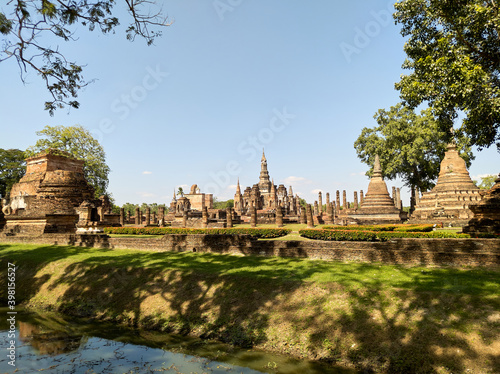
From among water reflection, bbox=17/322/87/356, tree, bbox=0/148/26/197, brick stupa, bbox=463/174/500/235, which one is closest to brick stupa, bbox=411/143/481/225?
brick stupa, bbox=463/174/500/235

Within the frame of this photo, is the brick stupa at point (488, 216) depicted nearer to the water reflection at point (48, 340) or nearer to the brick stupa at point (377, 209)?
the water reflection at point (48, 340)

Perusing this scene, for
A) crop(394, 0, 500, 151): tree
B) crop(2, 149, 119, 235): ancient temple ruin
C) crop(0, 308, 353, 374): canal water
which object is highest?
crop(394, 0, 500, 151): tree

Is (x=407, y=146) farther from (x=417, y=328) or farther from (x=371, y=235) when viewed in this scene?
(x=417, y=328)

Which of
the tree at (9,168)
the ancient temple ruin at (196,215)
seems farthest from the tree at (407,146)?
the tree at (9,168)

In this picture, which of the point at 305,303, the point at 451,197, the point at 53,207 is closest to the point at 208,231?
the point at 53,207

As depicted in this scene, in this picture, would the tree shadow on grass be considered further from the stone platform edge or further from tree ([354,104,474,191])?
tree ([354,104,474,191])

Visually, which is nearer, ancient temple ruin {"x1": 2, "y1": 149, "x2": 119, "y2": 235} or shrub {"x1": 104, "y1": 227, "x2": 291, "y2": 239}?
ancient temple ruin {"x1": 2, "y1": 149, "x2": 119, "y2": 235}

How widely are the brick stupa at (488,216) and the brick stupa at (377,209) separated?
12.5 metres

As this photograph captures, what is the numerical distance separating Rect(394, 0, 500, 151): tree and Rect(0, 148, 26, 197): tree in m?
47.4

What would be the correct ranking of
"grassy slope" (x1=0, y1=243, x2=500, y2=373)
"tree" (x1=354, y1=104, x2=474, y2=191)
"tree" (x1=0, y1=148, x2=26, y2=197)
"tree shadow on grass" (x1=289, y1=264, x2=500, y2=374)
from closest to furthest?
"tree shadow on grass" (x1=289, y1=264, x2=500, y2=374) → "grassy slope" (x1=0, y1=243, x2=500, y2=373) → "tree" (x1=354, y1=104, x2=474, y2=191) → "tree" (x1=0, y1=148, x2=26, y2=197)

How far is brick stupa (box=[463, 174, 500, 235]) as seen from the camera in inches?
390

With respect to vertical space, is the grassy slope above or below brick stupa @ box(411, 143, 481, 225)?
below

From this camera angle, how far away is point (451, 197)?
21.0 meters

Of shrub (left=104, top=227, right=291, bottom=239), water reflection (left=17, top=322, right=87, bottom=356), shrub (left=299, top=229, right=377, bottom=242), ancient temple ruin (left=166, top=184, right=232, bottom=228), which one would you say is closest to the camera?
water reflection (left=17, top=322, right=87, bottom=356)
